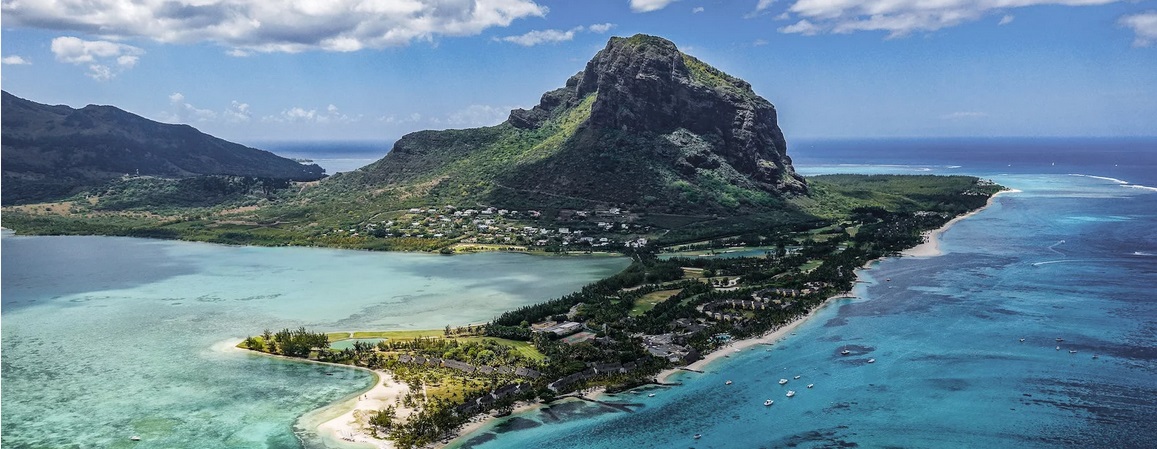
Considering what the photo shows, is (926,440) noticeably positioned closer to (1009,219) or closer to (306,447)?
(306,447)

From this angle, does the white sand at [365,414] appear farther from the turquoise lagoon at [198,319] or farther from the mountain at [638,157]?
the mountain at [638,157]

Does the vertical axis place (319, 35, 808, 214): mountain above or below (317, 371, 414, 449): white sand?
→ above

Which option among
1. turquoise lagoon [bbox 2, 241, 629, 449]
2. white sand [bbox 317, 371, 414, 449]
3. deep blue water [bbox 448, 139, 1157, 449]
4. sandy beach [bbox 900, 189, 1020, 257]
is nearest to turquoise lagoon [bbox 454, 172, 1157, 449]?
deep blue water [bbox 448, 139, 1157, 449]

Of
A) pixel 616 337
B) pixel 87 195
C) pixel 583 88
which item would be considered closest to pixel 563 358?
pixel 616 337

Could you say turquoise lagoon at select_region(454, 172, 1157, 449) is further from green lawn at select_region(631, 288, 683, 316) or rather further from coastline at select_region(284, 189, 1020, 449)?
→ green lawn at select_region(631, 288, 683, 316)

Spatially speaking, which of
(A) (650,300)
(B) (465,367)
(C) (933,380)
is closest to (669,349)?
(B) (465,367)

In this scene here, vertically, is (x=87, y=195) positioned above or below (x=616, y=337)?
above

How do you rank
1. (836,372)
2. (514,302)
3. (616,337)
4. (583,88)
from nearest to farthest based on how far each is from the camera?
(836,372)
(616,337)
(514,302)
(583,88)
